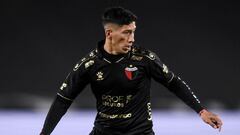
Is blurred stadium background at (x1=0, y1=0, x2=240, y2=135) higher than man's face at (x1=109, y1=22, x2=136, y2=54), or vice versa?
man's face at (x1=109, y1=22, x2=136, y2=54)

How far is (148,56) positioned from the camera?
5012mm

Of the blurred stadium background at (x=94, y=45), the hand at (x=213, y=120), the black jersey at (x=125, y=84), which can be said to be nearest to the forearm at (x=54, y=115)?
the black jersey at (x=125, y=84)

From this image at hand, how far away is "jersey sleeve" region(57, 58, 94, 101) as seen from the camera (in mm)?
5035

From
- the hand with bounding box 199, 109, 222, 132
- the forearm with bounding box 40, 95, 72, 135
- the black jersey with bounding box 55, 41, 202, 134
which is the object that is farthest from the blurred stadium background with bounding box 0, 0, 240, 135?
the hand with bounding box 199, 109, 222, 132

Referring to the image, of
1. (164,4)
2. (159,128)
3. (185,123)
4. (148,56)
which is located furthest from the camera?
(164,4)

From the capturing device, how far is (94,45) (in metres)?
11.8

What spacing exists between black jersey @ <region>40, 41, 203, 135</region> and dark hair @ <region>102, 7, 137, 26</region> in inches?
9.8

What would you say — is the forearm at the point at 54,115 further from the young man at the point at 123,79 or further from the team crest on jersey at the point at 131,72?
the team crest on jersey at the point at 131,72

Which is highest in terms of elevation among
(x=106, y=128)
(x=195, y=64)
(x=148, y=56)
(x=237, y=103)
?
(x=148, y=56)

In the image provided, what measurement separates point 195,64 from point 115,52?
6911 millimetres

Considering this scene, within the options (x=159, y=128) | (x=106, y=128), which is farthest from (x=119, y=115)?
(x=159, y=128)

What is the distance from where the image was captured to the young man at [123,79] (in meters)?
5.00

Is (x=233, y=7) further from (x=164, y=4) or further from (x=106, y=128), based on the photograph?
(x=106, y=128)

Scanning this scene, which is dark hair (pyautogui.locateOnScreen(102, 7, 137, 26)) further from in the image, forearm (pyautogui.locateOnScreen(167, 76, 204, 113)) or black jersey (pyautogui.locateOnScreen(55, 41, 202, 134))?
forearm (pyautogui.locateOnScreen(167, 76, 204, 113))
